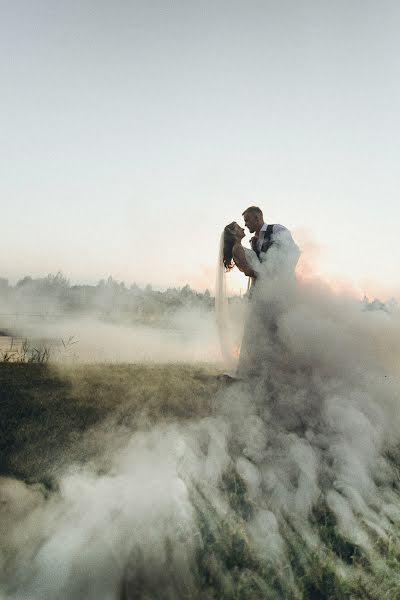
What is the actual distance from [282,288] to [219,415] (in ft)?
7.11

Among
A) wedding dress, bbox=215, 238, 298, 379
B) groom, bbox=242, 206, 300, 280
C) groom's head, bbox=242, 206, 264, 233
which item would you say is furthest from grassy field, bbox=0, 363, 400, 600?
groom's head, bbox=242, 206, 264, 233

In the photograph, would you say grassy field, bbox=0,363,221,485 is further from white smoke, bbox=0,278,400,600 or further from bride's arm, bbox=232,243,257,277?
Result: bride's arm, bbox=232,243,257,277

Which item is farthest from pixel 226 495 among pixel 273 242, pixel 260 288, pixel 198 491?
pixel 273 242

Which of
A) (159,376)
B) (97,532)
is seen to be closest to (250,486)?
(97,532)

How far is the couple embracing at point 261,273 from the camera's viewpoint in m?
5.24

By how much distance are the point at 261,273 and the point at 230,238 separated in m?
0.73

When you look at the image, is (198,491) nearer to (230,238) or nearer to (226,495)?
(226,495)

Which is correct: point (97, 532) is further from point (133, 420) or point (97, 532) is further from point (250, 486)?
point (133, 420)

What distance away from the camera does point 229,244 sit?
5434 millimetres

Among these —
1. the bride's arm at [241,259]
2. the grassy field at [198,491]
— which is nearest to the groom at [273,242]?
the bride's arm at [241,259]

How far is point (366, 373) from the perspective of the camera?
450cm

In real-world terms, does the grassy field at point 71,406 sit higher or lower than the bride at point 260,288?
lower

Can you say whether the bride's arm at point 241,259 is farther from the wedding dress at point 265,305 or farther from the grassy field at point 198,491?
the grassy field at point 198,491

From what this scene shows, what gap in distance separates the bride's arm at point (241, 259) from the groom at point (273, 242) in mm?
239
